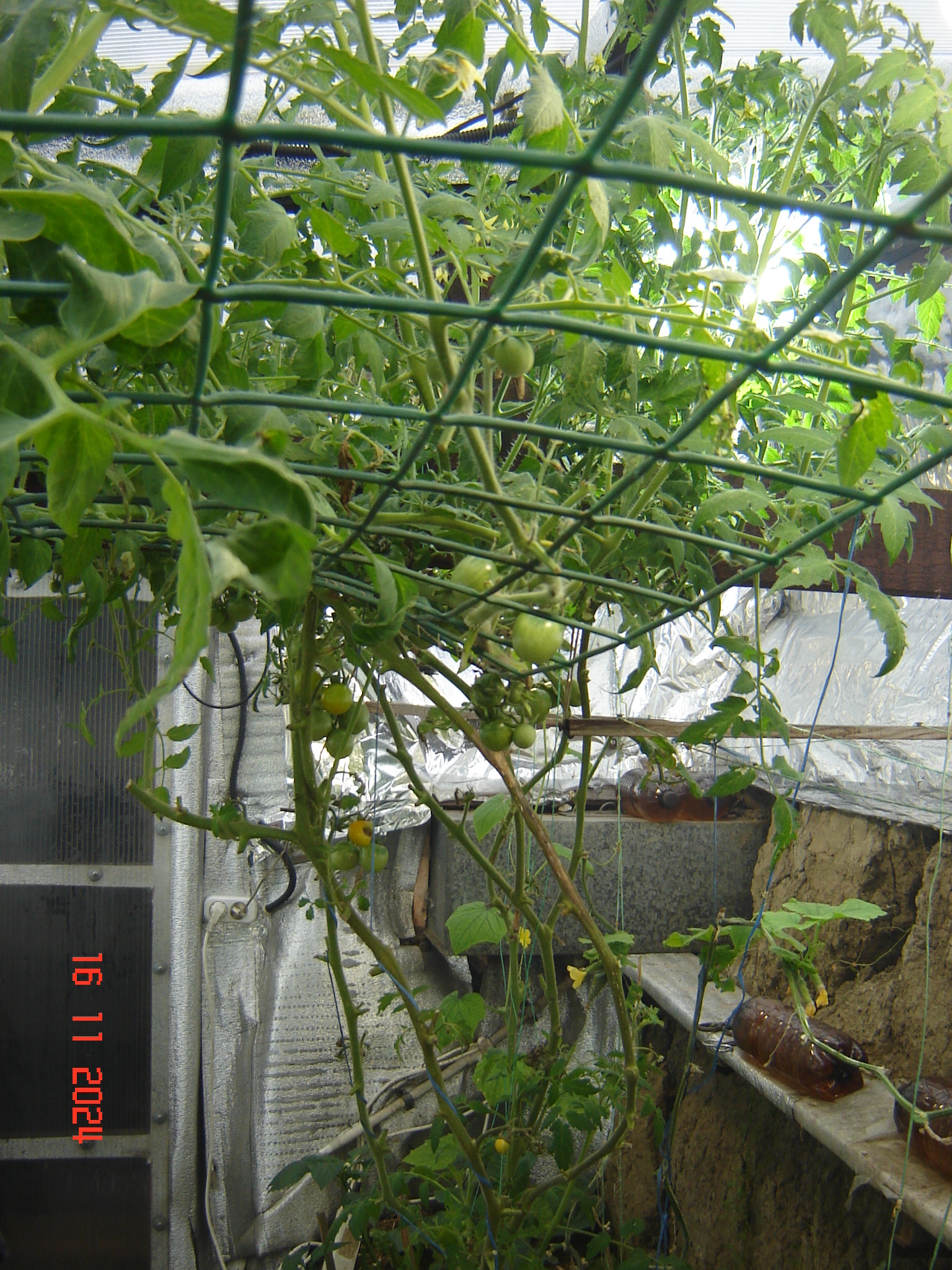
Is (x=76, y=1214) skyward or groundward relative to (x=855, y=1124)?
groundward

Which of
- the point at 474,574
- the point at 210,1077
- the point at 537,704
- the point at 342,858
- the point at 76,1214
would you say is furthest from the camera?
the point at 210,1077

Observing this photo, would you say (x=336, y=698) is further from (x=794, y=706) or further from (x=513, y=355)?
(x=794, y=706)

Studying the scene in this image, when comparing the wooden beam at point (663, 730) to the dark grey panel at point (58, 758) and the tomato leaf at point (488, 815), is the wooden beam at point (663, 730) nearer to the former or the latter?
the tomato leaf at point (488, 815)

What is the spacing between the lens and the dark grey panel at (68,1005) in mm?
1738

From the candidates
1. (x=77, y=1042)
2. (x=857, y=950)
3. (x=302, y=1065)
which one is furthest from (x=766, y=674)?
(x=302, y=1065)

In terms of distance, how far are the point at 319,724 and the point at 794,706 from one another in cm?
161

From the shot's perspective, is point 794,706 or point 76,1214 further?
point 794,706

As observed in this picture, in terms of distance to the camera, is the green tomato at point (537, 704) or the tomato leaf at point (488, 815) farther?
the tomato leaf at point (488, 815)

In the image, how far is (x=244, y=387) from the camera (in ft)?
1.18

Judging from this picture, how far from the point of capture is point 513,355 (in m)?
0.39

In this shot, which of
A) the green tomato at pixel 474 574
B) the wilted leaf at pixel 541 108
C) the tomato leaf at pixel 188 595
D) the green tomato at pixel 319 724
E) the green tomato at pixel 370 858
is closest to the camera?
the tomato leaf at pixel 188 595

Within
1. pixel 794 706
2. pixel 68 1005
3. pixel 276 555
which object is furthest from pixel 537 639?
pixel 794 706

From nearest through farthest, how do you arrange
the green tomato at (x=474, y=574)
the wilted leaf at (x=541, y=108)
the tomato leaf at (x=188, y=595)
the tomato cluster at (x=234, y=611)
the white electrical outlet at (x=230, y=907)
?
the tomato leaf at (x=188, y=595), the wilted leaf at (x=541, y=108), the green tomato at (x=474, y=574), the tomato cluster at (x=234, y=611), the white electrical outlet at (x=230, y=907)
